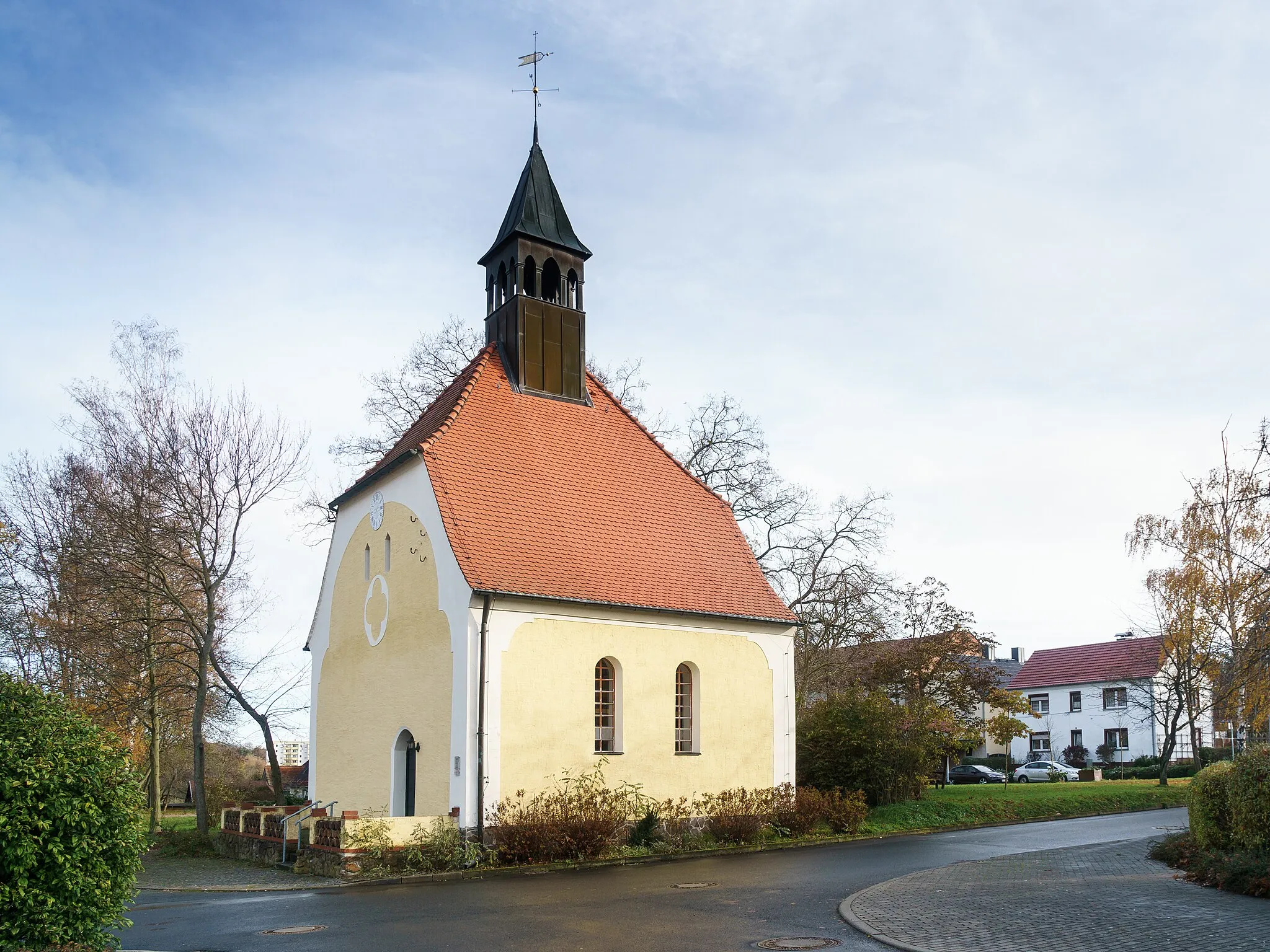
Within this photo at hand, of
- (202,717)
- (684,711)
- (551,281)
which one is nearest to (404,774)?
(684,711)

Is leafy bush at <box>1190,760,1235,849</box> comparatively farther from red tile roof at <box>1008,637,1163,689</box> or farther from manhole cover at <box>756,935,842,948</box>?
red tile roof at <box>1008,637,1163,689</box>

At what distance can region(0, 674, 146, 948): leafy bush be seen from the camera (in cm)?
864

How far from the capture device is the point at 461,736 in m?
18.6

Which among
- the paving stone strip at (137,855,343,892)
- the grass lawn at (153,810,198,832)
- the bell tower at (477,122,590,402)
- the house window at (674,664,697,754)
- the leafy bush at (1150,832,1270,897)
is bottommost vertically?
the grass lawn at (153,810,198,832)

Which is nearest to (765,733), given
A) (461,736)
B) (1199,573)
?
(461,736)

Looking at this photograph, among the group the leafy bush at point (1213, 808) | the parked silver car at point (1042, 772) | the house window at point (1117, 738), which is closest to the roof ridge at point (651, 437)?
the leafy bush at point (1213, 808)

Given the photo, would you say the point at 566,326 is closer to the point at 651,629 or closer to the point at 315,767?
the point at 651,629

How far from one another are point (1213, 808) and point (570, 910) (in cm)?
878

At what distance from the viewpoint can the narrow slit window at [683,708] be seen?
22203mm

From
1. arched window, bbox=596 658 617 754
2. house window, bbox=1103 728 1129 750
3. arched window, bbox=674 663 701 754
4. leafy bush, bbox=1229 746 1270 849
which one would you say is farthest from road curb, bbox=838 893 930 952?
house window, bbox=1103 728 1129 750

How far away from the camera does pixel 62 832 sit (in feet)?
29.1

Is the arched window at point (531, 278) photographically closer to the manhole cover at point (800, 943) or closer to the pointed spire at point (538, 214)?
the pointed spire at point (538, 214)

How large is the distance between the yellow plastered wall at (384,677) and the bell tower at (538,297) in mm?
4780

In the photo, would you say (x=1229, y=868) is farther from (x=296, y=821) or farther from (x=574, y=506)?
(x=296, y=821)
